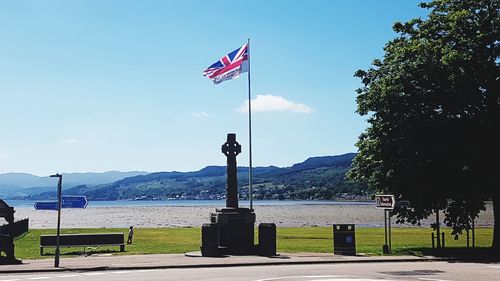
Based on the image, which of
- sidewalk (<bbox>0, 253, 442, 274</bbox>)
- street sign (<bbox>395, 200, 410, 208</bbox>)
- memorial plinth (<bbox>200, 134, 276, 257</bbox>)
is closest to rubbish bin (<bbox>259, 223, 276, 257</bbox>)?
memorial plinth (<bbox>200, 134, 276, 257</bbox>)

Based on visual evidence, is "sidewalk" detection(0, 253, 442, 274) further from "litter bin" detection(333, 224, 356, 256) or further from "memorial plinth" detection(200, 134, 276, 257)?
"memorial plinth" detection(200, 134, 276, 257)

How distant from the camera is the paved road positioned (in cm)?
1644

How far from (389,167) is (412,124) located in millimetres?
2318

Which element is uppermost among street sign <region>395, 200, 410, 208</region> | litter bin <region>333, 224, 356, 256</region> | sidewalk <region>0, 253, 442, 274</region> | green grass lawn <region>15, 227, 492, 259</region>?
street sign <region>395, 200, 410, 208</region>

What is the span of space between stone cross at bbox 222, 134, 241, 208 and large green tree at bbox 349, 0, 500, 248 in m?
6.82

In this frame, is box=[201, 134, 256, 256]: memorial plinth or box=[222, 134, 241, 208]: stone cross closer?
box=[201, 134, 256, 256]: memorial plinth

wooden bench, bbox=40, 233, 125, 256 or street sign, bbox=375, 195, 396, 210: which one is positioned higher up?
street sign, bbox=375, 195, 396, 210

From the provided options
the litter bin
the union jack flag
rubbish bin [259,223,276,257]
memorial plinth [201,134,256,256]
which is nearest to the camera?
rubbish bin [259,223,276,257]

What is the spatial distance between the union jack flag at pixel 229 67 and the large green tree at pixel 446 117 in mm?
6659

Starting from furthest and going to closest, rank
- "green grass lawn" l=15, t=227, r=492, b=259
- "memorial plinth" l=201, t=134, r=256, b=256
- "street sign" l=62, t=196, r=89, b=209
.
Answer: "green grass lawn" l=15, t=227, r=492, b=259 < "memorial plinth" l=201, t=134, r=256, b=256 < "street sign" l=62, t=196, r=89, b=209

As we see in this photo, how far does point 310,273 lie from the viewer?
58.2ft

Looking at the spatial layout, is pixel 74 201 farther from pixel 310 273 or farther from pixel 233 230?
pixel 310 273

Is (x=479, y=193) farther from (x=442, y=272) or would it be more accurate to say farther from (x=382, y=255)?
(x=442, y=272)

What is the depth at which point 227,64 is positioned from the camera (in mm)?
28562
